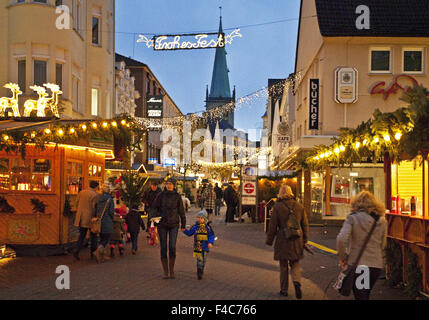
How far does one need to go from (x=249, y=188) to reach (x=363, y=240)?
1986 centimetres

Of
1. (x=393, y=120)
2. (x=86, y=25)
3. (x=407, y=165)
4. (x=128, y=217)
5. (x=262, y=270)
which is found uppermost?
(x=86, y=25)

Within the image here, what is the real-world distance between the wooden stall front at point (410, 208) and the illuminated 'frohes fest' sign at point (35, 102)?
12.7 metres

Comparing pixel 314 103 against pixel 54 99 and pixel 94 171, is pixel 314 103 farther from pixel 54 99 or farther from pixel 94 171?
pixel 94 171

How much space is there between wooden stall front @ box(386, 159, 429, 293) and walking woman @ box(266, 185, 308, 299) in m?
1.78

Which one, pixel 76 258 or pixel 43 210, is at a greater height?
pixel 43 210

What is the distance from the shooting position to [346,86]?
81.2 feet

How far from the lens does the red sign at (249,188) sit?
26422 millimetres

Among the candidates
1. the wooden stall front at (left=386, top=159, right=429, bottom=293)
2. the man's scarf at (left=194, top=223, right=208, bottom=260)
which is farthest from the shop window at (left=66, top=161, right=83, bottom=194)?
the wooden stall front at (left=386, top=159, right=429, bottom=293)

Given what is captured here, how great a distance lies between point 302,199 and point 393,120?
16308mm

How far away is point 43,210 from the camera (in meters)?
13.7

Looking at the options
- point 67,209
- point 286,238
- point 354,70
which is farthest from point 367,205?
point 354,70

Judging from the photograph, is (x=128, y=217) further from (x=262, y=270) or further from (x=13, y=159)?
(x=262, y=270)

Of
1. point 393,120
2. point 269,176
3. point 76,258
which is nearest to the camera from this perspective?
point 393,120
